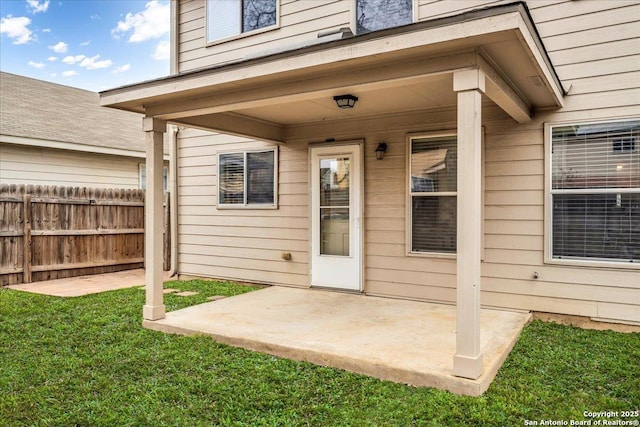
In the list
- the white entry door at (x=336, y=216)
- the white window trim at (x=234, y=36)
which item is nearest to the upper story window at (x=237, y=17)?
the white window trim at (x=234, y=36)

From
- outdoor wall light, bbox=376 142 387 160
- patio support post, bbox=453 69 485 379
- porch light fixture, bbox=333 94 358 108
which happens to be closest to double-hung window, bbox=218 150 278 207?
outdoor wall light, bbox=376 142 387 160

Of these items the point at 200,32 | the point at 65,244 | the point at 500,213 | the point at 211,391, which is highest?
the point at 200,32

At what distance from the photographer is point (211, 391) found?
3148 millimetres

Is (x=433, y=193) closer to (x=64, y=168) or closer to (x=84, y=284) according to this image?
(x=84, y=284)

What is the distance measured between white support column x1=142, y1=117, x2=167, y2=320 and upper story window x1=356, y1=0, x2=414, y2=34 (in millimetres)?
2930

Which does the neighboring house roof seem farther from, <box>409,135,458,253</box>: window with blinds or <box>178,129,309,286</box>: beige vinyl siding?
<box>409,135,458,253</box>: window with blinds

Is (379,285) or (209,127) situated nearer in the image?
(209,127)

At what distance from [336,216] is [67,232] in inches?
191

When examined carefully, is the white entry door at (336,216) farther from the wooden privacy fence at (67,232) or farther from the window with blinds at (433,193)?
the wooden privacy fence at (67,232)

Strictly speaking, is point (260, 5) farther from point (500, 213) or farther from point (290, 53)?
point (500, 213)

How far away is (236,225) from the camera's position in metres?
7.21

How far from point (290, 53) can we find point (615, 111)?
10.8ft

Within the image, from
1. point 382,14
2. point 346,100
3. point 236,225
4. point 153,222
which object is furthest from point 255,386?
point 382,14

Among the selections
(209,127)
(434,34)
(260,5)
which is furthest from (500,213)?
(260,5)
